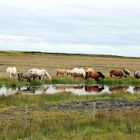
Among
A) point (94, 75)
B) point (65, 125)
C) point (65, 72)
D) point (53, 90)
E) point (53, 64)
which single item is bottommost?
point (53, 90)

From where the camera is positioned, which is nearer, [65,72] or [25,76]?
[25,76]

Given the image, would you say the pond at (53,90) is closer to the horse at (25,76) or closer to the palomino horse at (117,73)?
the horse at (25,76)

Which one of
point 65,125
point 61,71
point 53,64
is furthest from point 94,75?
point 65,125

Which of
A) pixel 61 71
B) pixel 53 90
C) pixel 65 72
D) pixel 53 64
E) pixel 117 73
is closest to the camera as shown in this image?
pixel 53 90

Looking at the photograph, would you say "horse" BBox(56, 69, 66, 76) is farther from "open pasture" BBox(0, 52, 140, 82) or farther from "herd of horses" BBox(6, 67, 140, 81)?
"open pasture" BBox(0, 52, 140, 82)

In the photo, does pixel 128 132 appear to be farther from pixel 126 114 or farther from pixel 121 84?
pixel 121 84

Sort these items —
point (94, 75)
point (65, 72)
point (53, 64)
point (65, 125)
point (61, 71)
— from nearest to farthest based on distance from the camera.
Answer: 1. point (65, 125)
2. point (94, 75)
3. point (65, 72)
4. point (61, 71)
5. point (53, 64)

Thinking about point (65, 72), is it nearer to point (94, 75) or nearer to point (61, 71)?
point (61, 71)

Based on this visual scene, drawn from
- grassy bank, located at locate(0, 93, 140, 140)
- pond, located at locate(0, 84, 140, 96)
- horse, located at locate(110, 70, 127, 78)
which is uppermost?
horse, located at locate(110, 70, 127, 78)

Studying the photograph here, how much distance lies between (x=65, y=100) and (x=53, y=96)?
1383 mm

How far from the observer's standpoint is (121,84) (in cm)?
4919

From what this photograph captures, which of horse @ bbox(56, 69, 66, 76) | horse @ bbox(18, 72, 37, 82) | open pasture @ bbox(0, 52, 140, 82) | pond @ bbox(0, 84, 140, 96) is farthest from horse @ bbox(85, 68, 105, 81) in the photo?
horse @ bbox(18, 72, 37, 82)

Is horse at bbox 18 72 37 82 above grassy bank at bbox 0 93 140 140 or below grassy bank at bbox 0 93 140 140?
above

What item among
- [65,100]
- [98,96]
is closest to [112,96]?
[98,96]
